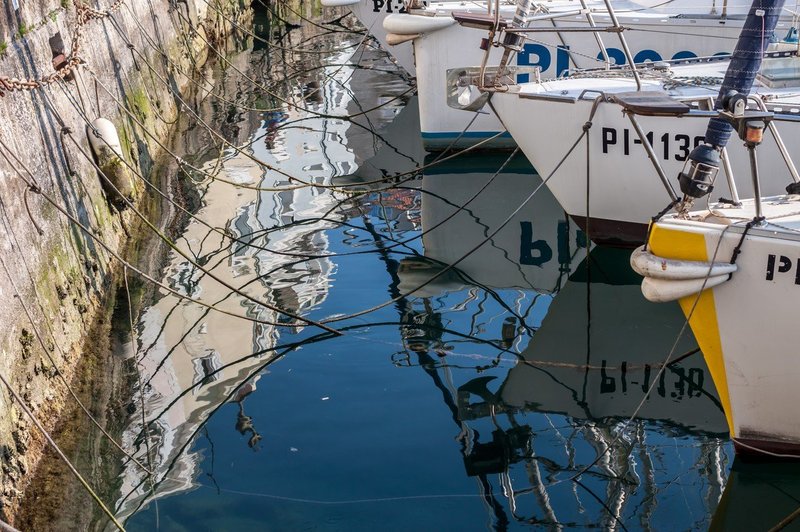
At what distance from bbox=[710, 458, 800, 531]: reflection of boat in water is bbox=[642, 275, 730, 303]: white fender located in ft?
4.22

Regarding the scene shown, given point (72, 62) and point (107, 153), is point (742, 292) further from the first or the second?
point (72, 62)

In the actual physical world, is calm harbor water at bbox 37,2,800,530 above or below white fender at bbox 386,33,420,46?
below

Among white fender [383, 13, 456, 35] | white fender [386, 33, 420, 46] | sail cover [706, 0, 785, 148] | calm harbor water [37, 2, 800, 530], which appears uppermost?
sail cover [706, 0, 785, 148]

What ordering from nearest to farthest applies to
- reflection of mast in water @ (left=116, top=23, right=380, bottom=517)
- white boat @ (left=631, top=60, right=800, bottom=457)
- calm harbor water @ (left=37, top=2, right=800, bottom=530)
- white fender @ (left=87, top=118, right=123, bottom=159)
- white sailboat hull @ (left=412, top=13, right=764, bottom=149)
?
1. white boat @ (left=631, top=60, right=800, bottom=457)
2. calm harbor water @ (left=37, top=2, right=800, bottom=530)
3. reflection of mast in water @ (left=116, top=23, right=380, bottom=517)
4. white fender @ (left=87, top=118, right=123, bottom=159)
5. white sailboat hull @ (left=412, top=13, right=764, bottom=149)

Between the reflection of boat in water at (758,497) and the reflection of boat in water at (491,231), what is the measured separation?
3.29 metres

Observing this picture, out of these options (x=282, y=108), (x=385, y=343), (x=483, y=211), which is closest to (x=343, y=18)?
(x=282, y=108)

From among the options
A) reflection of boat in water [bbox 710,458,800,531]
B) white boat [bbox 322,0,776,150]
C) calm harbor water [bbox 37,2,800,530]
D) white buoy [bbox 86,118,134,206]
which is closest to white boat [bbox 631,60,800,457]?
reflection of boat in water [bbox 710,458,800,531]

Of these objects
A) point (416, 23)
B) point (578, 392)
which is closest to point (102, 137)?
point (416, 23)

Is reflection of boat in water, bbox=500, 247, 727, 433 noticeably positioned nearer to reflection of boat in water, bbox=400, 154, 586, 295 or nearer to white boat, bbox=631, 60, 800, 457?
reflection of boat in water, bbox=400, 154, 586, 295

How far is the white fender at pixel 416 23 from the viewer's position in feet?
40.2

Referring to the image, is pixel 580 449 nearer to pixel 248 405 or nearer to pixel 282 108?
pixel 248 405

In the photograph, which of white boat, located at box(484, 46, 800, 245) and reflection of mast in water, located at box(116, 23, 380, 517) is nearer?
reflection of mast in water, located at box(116, 23, 380, 517)

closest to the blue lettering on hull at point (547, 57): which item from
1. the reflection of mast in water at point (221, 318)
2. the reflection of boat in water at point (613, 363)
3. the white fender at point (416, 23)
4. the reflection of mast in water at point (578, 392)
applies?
the white fender at point (416, 23)

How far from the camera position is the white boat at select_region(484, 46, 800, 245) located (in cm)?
877
